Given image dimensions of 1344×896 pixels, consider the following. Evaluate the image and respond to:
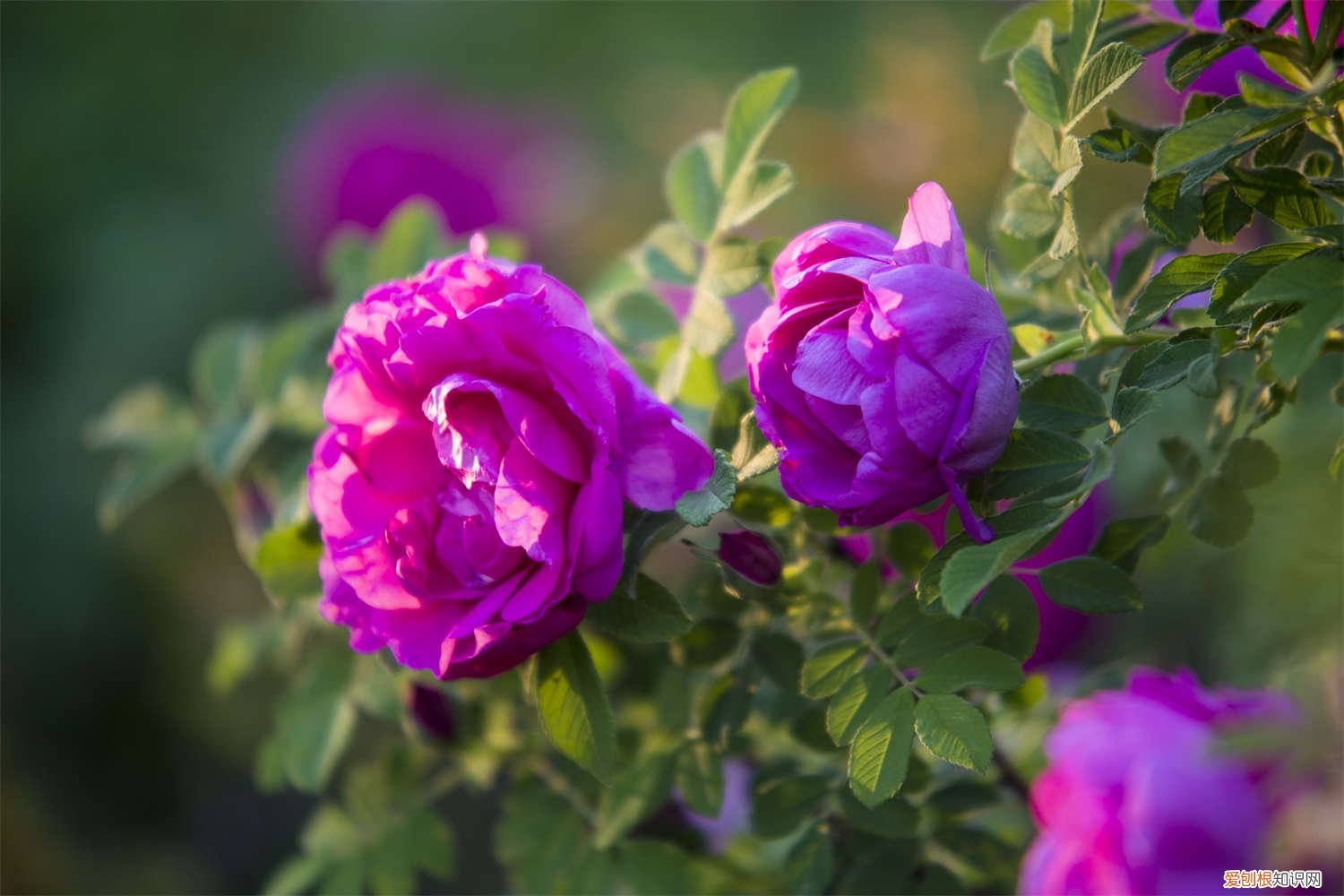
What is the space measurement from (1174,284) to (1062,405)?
0.19 ft

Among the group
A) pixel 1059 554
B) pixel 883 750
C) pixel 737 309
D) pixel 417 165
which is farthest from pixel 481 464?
pixel 417 165

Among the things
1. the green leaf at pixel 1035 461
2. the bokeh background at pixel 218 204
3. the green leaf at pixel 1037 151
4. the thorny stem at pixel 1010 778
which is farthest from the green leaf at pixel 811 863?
the bokeh background at pixel 218 204

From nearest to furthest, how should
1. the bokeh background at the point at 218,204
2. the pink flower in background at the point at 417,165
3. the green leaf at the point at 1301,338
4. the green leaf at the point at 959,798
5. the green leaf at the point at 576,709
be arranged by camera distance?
the green leaf at the point at 1301,338 → the green leaf at the point at 576,709 → the green leaf at the point at 959,798 → the bokeh background at the point at 218,204 → the pink flower in background at the point at 417,165

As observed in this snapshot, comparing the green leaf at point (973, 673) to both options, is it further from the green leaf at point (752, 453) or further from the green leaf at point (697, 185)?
the green leaf at point (697, 185)

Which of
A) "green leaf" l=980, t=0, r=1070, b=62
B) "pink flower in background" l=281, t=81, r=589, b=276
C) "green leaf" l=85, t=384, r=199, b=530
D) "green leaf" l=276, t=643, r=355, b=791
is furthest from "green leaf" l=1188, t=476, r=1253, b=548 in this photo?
"pink flower in background" l=281, t=81, r=589, b=276

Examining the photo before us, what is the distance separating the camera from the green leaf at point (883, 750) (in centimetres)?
44

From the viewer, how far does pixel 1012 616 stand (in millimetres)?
496

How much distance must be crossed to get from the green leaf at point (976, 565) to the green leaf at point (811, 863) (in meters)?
0.20

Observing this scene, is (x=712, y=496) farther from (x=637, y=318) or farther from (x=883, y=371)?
(x=637, y=318)

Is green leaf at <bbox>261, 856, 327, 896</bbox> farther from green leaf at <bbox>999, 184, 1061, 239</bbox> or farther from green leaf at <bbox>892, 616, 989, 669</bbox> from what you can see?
green leaf at <bbox>999, 184, 1061, 239</bbox>

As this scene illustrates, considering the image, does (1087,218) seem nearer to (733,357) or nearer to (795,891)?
(733,357)

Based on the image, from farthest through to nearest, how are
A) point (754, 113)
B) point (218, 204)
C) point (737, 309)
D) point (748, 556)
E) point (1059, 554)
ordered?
1. point (218, 204)
2. point (737, 309)
3. point (1059, 554)
4. point (754, 113)
5. point (748, 556)

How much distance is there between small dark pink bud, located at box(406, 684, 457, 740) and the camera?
650mm

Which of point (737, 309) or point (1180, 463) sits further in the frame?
point (737, 309)
